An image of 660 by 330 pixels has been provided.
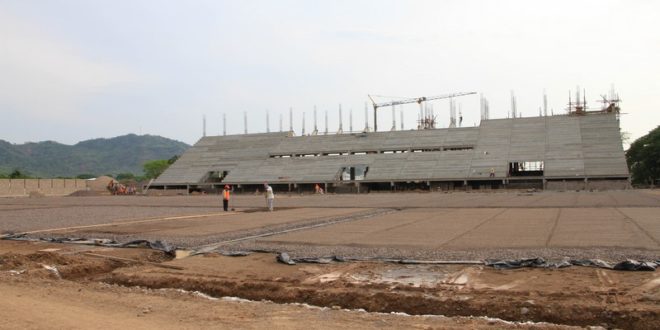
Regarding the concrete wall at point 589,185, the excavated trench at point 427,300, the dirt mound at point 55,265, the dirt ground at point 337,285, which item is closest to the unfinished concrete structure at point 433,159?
the concrete wall at point 589,185

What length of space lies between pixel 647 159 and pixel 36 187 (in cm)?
7752

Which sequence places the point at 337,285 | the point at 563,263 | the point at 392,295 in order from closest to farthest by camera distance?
the point at 392,295, the point at 337,285, the point at 563,263

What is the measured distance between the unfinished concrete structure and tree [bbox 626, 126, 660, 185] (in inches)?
202

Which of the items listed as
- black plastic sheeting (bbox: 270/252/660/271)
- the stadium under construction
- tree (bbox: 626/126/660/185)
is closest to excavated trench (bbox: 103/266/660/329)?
black plastic sheeting (bbox: 270/252/660/271)

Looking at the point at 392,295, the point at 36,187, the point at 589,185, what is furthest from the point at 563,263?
the point at 36,187

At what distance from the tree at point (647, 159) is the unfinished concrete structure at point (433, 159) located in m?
5.12

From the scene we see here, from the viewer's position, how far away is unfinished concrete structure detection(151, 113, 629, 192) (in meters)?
60.9

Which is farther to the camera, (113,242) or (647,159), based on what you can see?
(647,159)

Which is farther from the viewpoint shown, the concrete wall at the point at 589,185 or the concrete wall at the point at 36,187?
the concrete wall at the point at 36,187

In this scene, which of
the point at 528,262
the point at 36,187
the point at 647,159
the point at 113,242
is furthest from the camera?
the point at 36,187

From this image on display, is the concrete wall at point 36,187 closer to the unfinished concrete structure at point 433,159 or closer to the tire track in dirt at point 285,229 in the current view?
the unfinished concrete structure at point 433,159

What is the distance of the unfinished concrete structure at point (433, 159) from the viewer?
200 ft

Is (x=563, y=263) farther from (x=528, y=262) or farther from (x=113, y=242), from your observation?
(x=113, y=242)

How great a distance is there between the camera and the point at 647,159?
69.6 metres
